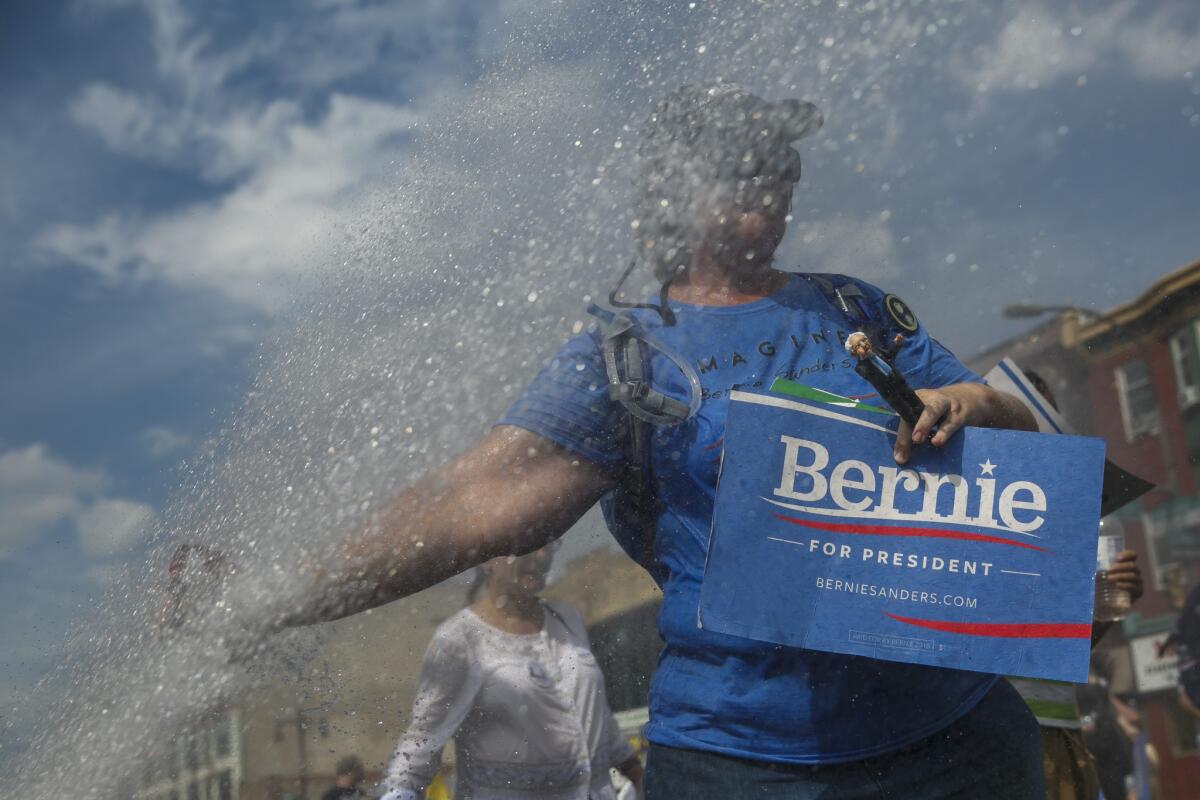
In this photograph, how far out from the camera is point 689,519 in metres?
1.26

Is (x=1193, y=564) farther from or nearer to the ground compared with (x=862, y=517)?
farther from the ground

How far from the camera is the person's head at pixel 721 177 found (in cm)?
135

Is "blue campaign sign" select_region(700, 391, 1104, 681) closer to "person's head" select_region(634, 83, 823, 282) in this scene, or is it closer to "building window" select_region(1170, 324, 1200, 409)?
"person's head" select_region(634, 83, 823, 282)

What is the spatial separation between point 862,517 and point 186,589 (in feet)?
2.70

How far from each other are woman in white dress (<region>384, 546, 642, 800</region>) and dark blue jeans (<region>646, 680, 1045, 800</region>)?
23cm

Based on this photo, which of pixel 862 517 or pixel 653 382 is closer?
pixel 862 517

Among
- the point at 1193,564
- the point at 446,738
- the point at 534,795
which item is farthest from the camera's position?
the point at 1193,564

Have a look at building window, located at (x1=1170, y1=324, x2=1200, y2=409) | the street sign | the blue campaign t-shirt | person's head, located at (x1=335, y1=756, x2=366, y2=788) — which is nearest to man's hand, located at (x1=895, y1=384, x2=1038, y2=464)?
the blue campaign t-shirt

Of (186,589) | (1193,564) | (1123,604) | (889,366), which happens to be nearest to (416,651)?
(186,589)

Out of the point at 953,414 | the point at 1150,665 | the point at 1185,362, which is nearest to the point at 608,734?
the point at 953,414

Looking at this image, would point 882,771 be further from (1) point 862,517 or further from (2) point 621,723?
(2) point 621,723

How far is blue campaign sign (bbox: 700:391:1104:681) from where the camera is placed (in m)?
1.10

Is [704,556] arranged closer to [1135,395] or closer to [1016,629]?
[1016,629]

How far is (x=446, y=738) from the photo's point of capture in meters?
1.35
